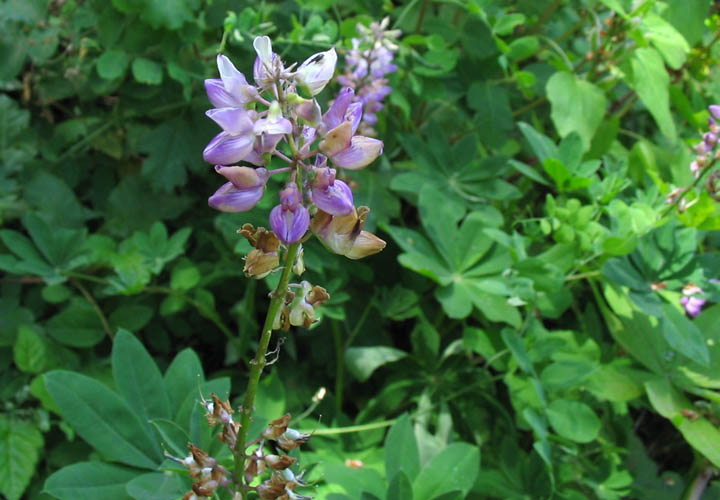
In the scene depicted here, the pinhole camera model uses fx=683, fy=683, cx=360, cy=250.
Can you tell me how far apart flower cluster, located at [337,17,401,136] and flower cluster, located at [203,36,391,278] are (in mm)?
1008

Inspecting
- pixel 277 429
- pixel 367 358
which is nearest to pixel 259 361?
pixel 277 429

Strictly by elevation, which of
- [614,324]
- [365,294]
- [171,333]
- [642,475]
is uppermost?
[614,324]

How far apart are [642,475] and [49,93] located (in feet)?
7.20

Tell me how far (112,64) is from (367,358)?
113 centimetres

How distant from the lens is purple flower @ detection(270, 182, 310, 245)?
0.80 meters

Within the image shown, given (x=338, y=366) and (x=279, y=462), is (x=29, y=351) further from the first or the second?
(x=279, y=462)

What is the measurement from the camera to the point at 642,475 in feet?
6.42

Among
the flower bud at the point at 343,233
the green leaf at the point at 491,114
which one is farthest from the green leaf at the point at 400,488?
the green leaf at the point at 491,114

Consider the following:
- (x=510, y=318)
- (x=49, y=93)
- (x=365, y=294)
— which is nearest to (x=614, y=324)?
(x=510, y=318)

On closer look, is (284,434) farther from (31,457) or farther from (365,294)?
(365,294)

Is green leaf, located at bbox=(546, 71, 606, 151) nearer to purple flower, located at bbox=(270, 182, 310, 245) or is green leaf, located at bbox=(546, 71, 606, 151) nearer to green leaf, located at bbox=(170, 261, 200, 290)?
green leaf, located at bbox=(170, 261, 200, 290)

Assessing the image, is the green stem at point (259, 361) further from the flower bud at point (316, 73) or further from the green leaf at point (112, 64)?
the green leaf at point (112, 64)

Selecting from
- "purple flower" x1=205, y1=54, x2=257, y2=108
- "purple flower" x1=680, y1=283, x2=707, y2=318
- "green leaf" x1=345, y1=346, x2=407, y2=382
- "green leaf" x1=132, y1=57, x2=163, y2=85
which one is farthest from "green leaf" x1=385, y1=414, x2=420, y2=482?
"green leaf" x1=132, y1=57, x2=163, y2=85

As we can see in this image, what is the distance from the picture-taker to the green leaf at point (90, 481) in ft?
3.86
